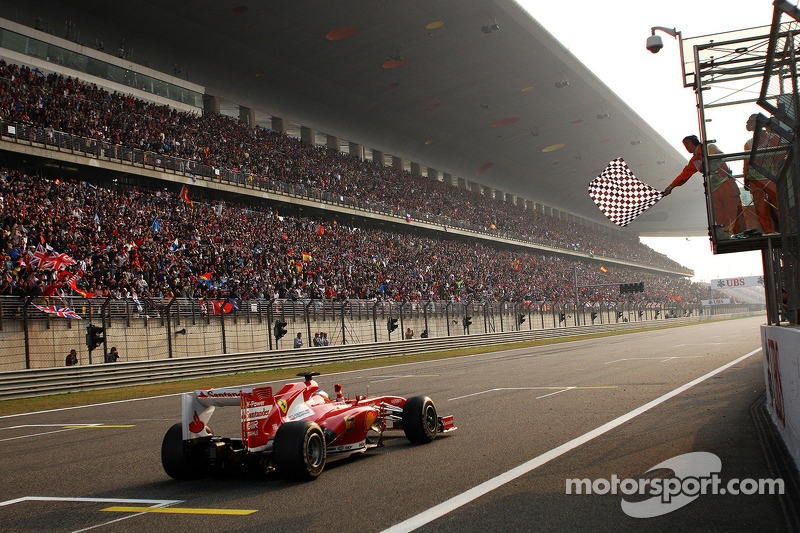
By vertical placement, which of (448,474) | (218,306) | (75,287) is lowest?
(448,474)

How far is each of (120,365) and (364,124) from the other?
35.4 metres

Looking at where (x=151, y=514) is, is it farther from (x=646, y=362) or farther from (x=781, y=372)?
(x=646, y=362)

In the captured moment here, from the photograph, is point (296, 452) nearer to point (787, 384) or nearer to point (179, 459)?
point (179, 459)

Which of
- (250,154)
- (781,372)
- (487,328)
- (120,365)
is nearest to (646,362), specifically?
(781,372)

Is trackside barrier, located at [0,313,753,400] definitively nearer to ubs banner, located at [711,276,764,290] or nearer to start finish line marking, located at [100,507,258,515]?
start finish line marking, located at [100,507,258,515]

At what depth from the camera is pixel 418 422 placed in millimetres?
8047

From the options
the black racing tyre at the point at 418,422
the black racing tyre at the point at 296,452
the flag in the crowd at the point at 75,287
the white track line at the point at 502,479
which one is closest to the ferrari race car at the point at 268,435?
the black racing tyre at the point at 296,452

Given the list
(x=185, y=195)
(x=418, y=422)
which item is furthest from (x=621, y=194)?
(x=185, y=195)

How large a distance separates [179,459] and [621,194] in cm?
758

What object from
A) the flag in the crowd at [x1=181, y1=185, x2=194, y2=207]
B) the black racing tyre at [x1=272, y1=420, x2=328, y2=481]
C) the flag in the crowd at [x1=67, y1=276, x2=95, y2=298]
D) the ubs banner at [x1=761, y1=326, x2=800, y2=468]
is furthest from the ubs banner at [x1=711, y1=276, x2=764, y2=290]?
the black racing tyre at [x1=272, y1=420, x2=328, y2=481]

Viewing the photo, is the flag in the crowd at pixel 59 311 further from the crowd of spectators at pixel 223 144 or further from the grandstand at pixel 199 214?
the crowd of spectators at pixel 223 144

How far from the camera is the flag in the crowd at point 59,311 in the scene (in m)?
18.6

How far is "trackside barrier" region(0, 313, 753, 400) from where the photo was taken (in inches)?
674

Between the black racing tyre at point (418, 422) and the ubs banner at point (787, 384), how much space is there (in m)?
3.79
